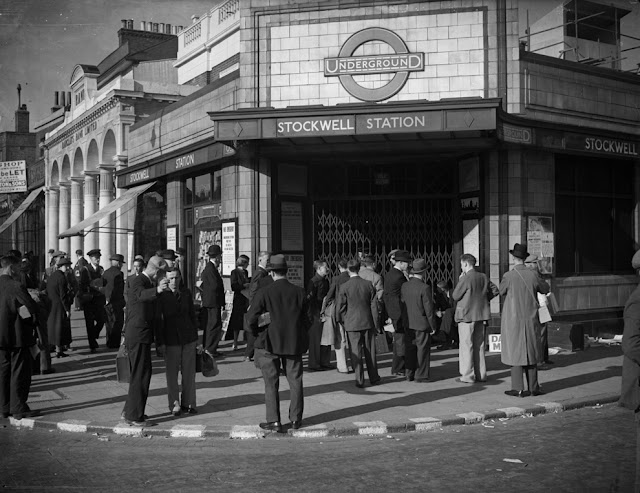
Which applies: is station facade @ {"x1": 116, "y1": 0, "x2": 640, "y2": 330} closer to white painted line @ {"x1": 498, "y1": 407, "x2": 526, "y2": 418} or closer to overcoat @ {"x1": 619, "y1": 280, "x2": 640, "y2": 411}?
white painted line @ {"x1": 498, "y1": 407, "x2": 526, "y2": 418}

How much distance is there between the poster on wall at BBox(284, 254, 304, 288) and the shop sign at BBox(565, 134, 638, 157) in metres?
6.02

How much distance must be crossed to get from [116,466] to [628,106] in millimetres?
14097

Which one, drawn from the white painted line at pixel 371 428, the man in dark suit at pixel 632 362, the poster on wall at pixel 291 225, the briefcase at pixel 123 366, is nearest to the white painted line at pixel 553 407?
the white painted line at pixel 371 428

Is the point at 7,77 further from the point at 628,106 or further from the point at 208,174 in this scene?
the point at 628,106

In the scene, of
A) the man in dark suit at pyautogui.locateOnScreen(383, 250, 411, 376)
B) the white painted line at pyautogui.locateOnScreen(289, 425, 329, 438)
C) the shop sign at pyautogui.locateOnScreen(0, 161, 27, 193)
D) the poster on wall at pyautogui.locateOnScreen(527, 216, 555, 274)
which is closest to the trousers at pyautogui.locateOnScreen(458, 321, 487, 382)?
the man in dark suit at pyautogui.locateOnScreen(383, 250, 411, 376)

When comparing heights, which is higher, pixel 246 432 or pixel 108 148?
pixel 108 148

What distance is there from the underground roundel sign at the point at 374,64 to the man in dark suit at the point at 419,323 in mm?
4819

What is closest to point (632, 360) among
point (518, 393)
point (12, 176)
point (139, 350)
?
point (518, 393)

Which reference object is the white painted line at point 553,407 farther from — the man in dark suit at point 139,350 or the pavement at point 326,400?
the man in dark suit at point 139,350

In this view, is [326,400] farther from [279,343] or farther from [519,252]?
[519,252]

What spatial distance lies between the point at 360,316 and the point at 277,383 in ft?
9.37

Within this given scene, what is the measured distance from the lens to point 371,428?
796 centimetres

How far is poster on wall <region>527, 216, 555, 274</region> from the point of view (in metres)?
14.8

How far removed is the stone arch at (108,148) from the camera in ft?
88.7
